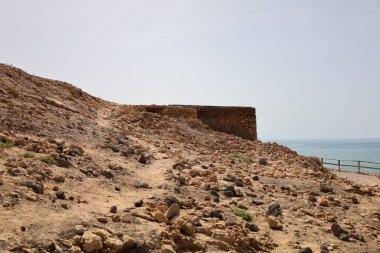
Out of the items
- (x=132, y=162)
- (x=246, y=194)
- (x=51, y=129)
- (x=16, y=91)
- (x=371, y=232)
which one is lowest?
(x=371, y=232)

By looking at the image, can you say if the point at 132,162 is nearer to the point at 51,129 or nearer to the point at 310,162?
the point at 51,129

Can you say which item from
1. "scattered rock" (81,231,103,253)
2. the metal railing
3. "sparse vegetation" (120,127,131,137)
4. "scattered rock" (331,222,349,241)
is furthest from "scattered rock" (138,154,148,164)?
the metal railing

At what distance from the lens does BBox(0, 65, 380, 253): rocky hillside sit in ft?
15.0

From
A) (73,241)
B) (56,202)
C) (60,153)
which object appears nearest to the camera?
(73,241)

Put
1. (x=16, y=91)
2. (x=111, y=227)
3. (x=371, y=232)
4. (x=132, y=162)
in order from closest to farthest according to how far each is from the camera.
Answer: (x=111, y=227) < (x=371, y=232) < (x=132, y=162) < (x=16, y=91)

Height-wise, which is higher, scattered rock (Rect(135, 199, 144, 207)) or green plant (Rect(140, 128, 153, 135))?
green plant (Rect(140, 128, 153, 135))

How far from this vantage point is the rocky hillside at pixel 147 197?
4.57m

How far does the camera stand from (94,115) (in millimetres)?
14531

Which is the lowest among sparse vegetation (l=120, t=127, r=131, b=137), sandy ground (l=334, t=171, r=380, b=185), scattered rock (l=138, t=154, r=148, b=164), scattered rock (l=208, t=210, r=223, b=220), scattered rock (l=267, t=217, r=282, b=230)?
sandy ground (l=334, t=171, r=380, b=185)

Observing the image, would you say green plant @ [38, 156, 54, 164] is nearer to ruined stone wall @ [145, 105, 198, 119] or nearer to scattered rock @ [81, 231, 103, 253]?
scattered rock @ [81, 231, 103, 253]

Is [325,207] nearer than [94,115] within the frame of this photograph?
Yes

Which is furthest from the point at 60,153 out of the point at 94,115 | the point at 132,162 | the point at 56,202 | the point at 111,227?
the point at 94,115

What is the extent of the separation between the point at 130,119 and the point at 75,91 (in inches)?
149

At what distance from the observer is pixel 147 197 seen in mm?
6332
